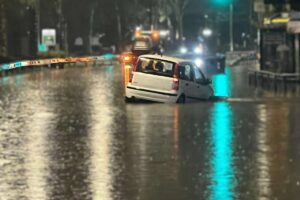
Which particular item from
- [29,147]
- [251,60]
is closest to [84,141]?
[29,147]

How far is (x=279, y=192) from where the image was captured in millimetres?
10000

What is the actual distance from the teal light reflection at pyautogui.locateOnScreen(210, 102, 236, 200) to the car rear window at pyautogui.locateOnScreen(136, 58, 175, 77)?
3.50 m

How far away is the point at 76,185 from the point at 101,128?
702 cm

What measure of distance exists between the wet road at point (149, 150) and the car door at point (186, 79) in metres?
0.55

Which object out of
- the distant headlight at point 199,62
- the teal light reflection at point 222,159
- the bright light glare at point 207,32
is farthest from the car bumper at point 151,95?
the bright light glare at point 207,32

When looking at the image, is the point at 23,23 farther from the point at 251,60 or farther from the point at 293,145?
the point at 293,145

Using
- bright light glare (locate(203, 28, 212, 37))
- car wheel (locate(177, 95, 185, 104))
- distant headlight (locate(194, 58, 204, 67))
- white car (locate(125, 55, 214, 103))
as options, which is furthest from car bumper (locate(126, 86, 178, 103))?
bright light glare (locate(203, 28, 212, 37))

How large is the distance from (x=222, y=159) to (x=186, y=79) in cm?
1193

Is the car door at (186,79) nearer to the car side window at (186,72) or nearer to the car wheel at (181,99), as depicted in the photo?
the car side window at (186,72)

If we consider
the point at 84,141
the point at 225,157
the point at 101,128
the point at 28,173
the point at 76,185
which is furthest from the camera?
the point at 101,128

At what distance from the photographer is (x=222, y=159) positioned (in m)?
12.9

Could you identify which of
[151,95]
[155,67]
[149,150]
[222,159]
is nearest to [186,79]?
[155,67]

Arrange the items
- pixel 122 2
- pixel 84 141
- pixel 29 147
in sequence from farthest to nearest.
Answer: pixel 122 2, pixel 84 141, pixel 29 147

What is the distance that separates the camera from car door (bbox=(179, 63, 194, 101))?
24.5 meters
